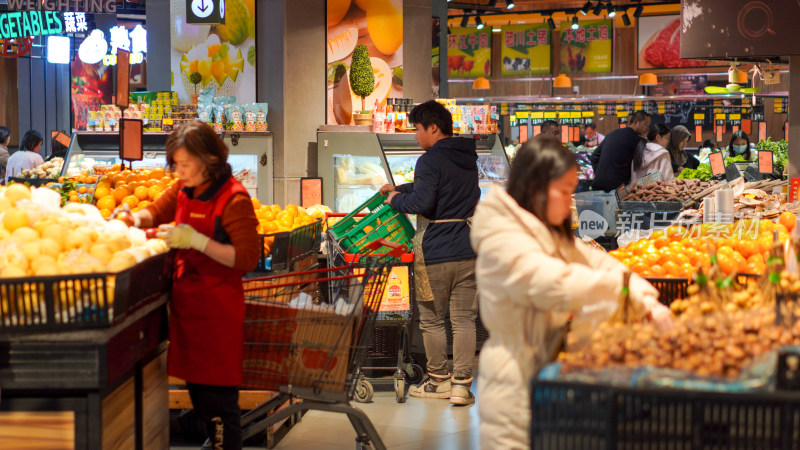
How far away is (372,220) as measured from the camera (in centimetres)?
623

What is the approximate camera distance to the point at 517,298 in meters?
2.58

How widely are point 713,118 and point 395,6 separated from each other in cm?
1176

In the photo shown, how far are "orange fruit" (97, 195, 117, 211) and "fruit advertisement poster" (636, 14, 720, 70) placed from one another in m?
15.8

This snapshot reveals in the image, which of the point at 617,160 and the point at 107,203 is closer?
the point at 107,203

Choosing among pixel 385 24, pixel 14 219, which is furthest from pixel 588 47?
pixel 14 219

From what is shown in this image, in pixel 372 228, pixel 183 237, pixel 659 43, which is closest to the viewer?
pixel 183 237

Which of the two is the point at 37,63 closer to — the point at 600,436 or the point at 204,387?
the point at 204,387

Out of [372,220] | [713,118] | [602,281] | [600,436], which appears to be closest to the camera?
[600,436]

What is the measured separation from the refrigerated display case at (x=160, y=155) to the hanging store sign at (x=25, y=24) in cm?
635

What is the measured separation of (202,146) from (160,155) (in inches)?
190

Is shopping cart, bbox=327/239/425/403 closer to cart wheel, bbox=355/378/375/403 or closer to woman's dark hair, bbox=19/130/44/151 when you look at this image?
cart wheel, bbox=355/378/375/403

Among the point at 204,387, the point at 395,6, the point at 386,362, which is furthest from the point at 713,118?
the point at 204,387

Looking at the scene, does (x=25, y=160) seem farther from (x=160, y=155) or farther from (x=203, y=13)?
(x=203, y=13)

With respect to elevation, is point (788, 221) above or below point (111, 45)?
below
